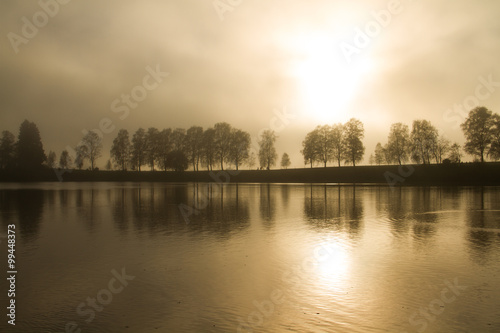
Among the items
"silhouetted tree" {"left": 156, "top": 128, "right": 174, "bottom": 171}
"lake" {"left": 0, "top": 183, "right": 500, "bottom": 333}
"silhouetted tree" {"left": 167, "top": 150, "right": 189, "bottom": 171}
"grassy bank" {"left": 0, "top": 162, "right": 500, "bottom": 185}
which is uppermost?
"silhouetted tree" {"left": 156, "top": 128, "right": 174, "bottom": 171}

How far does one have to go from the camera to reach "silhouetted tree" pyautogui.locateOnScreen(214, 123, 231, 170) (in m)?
119

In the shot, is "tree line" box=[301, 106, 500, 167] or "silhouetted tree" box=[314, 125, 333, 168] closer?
"tree line" box=[301, 106, 500, 167]

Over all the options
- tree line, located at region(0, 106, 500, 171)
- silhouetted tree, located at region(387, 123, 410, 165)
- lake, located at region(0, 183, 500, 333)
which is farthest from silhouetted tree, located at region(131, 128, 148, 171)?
lake, located at region(0, 183, 500, 333)

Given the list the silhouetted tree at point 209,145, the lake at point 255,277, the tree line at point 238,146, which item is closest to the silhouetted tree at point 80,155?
the tree line at point 238,146

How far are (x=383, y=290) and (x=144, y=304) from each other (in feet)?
19.6

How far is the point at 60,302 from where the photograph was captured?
862cm

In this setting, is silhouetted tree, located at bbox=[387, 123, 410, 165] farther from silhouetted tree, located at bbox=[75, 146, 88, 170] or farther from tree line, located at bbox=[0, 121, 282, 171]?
silhouetted tree, located at bbox=[75, 146, 88, 170]

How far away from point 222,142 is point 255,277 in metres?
110

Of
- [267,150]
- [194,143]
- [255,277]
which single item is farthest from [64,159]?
[255,277]

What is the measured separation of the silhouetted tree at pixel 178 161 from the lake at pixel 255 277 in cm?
9408

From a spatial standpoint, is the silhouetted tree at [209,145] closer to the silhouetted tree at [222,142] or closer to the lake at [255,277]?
the silhouetted tree at [222,142]

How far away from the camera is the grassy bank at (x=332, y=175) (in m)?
70.9

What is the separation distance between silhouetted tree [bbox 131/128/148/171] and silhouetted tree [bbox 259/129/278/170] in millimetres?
39350

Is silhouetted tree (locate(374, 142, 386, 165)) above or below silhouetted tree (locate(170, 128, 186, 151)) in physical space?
below
